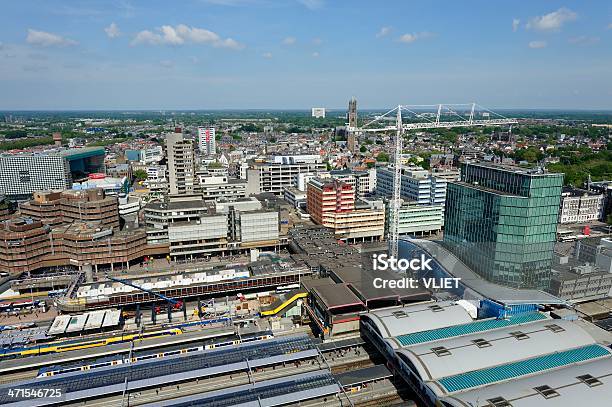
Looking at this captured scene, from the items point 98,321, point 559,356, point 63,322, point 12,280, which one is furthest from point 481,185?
point 12,280

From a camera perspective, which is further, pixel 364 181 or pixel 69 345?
pixel 364 181

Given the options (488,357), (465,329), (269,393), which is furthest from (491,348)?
(269,393)

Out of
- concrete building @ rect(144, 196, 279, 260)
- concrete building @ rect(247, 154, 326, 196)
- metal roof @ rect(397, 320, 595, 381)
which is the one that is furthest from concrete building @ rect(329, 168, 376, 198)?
metal roof @ rect(397, 320, 595, 381)

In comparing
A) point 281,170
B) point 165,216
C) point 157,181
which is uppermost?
point 281,170

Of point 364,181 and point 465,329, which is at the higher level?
point 364,181

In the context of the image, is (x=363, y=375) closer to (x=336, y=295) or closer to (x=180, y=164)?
(x=336, y=295)

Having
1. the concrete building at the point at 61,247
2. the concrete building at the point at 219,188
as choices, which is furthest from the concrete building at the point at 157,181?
the concrete building at the point at 61,247

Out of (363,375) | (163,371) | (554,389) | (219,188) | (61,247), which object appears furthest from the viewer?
(219,188)

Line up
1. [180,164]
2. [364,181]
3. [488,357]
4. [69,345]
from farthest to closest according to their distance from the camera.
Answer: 1. [364,181]
2. [180,164]
3. [69,345]
4. [488,357]
